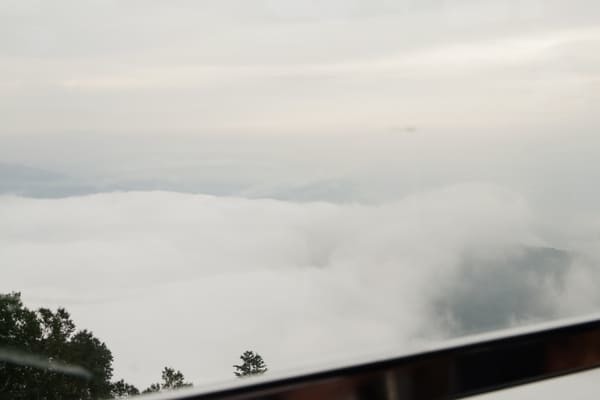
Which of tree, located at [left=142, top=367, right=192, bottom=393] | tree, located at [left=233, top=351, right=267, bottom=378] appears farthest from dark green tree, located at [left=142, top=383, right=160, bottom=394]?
tree, located at [left=233, top=351, right=267, bottom=378]

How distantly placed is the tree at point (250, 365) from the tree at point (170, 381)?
0.08m

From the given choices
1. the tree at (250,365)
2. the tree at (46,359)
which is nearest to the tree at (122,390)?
the tree at (46,359)

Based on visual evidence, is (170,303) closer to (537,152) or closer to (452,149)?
(452,149)

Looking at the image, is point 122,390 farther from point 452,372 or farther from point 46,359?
point 452,372

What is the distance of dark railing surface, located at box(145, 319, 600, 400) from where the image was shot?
2.89 feet

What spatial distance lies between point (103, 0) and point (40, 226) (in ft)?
1.40

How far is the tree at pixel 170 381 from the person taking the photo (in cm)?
99

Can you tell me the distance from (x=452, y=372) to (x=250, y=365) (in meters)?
0.33

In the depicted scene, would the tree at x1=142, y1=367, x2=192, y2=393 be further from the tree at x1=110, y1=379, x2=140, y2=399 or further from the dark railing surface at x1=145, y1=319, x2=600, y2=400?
the dark railing surface at x1=145, y1=319, x2=600, y2=400

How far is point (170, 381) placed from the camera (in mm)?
1025

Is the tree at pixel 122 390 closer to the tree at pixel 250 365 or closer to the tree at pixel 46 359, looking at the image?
the tree at pixel 46 359

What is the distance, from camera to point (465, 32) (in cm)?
164

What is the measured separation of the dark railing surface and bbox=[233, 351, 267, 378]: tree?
0.14m

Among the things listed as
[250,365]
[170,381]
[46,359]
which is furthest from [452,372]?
[46,359]
